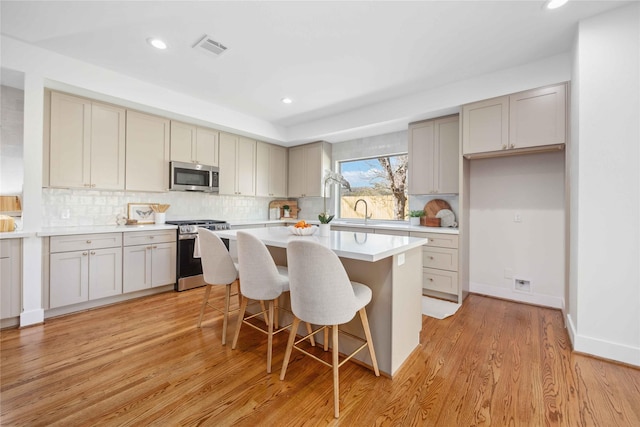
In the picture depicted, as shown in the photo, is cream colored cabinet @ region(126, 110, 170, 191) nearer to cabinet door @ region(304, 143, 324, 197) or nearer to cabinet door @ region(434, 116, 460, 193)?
cabinet door @ region(304, 143, 324, 197)

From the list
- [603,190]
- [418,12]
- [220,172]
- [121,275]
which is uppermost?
[418,12]

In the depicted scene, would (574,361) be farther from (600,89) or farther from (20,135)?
(20,135)

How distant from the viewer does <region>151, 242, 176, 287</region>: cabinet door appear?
11.3ft

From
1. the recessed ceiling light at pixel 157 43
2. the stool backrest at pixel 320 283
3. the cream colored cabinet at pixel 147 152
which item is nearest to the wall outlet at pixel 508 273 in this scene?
the stool backrest at pixel 320 283

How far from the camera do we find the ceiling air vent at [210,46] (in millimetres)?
2464

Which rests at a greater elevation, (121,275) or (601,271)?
(601,271)

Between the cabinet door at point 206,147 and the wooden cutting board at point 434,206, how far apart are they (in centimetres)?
339

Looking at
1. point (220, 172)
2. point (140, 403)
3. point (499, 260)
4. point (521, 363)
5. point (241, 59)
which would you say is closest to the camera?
point (140, 403)

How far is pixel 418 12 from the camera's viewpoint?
2.10 metres

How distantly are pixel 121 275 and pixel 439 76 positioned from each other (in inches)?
172

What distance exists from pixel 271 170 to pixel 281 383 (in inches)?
161

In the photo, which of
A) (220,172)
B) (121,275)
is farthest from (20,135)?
(220,172)

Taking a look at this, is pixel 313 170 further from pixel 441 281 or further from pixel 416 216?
pixel 441 281

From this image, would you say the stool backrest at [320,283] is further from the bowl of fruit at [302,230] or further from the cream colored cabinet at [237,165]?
the cream colored cabinet at [237,165]
